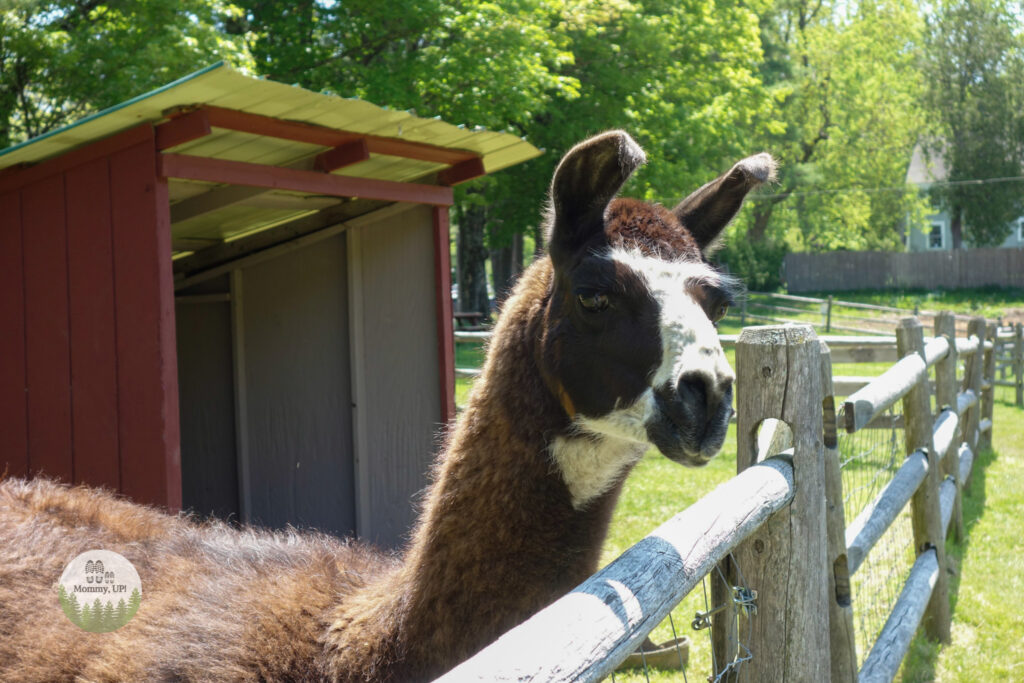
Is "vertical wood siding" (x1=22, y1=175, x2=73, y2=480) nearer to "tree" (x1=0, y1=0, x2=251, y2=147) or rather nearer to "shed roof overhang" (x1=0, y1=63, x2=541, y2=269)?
"shed roof overhang" (x1=0, y1=63, x2=541, y2=269)

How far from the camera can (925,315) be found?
29.5m

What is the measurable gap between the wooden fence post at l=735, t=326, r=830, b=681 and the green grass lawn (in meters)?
0.27

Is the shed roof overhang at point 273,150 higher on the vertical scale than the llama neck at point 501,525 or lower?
higher

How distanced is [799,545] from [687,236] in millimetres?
944

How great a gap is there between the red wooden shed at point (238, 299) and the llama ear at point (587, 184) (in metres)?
2.00

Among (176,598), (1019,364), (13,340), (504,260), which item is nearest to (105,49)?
(13,340)

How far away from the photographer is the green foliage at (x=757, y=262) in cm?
3962

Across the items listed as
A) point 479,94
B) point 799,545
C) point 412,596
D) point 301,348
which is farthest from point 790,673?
point 479,94

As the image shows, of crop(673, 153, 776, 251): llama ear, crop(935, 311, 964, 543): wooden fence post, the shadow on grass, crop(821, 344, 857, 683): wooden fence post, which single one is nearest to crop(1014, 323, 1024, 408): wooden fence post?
the shadow on grass

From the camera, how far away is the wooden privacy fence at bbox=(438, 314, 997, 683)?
1329mm

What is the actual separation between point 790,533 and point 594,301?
2.66ft

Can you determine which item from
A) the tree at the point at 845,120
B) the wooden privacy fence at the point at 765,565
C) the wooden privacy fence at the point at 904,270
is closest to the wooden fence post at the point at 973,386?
the wooden privacy fence at the point at 765,565

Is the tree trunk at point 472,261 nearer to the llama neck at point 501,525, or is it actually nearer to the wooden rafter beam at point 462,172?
the wooden rafter beam at point 462,172

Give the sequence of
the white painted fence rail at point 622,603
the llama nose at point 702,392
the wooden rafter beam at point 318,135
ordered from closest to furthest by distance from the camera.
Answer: the white painted fence rail at point 622,603 → the llama nose at point 702,392 → the wooden rafter beam at point 318,135
